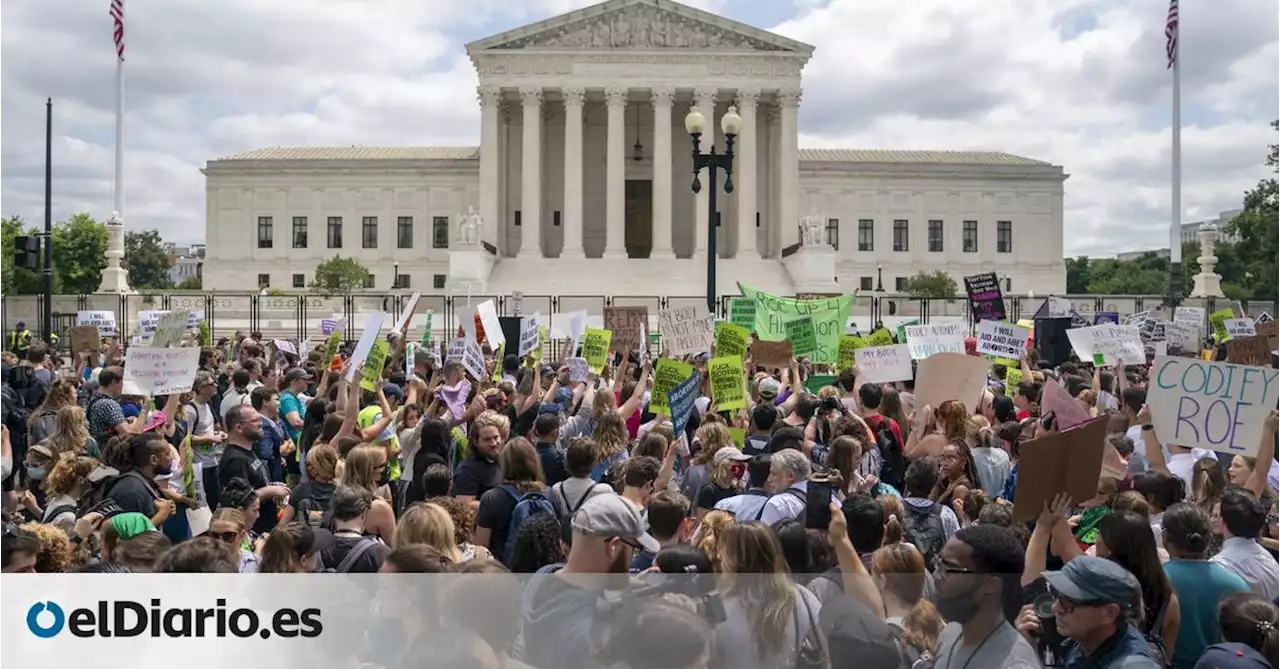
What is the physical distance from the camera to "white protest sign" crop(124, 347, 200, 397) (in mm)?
10141

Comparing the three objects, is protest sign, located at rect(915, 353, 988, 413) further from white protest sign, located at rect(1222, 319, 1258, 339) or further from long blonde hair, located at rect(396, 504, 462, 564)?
white protest sign, located at rect(1222, 319, 1258, 339)

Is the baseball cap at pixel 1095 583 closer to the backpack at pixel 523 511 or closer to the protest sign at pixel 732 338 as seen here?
the backpack at pixel 523 511

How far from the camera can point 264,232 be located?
7319 centimetres

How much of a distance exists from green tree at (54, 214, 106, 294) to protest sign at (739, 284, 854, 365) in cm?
7339

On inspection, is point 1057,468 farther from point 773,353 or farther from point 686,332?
point 686,332

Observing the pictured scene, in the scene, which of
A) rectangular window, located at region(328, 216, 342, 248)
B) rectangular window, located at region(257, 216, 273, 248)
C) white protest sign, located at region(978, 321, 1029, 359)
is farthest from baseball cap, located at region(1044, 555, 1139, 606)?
rectangular window, located at region(257, 216, 273, 248)

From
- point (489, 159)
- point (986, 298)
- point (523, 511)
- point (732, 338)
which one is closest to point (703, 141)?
point (489, 159)

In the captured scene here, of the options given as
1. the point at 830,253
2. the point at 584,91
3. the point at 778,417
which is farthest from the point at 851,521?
the point at 584,91

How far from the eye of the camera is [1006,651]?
4.09m

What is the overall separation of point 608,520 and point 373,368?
825 centimetres

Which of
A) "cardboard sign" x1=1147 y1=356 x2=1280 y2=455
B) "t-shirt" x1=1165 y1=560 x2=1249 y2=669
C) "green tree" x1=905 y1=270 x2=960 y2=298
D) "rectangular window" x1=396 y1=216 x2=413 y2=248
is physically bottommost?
"t-shirt" x1=1165 y1=560 x2=1249 y2=669

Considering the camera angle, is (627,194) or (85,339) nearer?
(85,339)

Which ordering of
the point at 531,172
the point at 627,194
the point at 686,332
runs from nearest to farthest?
the point at 686,332, the point at 531,172, the point at 627,194

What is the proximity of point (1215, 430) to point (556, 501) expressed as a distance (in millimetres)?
4383
